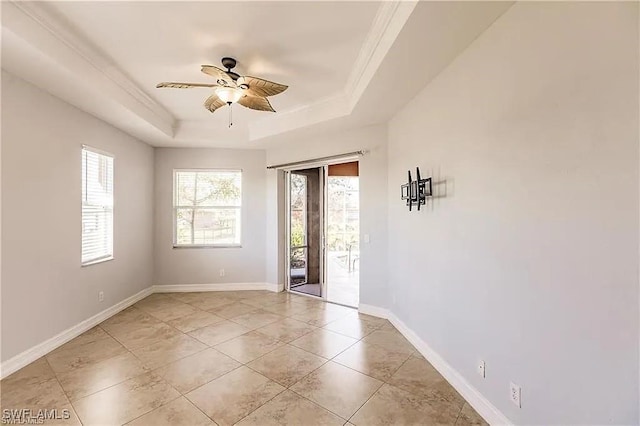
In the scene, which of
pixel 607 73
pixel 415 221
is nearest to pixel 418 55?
pixel 607 73

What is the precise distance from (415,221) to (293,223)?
2.78m

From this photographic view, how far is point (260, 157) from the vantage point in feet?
18.2

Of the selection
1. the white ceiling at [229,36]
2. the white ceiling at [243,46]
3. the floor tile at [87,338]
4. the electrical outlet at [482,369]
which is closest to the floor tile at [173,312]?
the floor tile at [87,338]

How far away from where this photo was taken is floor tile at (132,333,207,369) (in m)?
2.87

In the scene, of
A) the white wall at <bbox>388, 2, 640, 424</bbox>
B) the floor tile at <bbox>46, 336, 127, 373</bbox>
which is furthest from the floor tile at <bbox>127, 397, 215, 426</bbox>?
the white wall at <bbox>388, 2, 640, 424</bbox>

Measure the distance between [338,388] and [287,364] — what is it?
0.60m

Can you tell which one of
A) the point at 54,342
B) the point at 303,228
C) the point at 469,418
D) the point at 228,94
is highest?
the point at 228,94

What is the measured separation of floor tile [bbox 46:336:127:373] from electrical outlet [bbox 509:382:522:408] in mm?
3461

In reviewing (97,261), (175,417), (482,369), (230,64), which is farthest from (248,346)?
(230,64)

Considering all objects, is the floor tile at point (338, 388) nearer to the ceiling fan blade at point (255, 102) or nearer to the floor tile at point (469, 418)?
the floor tile at point (469, 418)

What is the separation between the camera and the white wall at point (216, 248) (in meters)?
5.34

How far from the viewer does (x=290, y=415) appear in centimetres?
209

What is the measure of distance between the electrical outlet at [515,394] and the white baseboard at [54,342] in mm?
3996

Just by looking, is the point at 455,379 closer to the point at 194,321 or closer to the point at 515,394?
the point at 515,394
